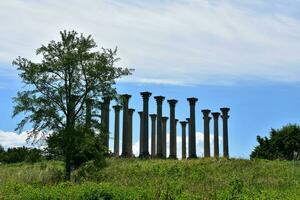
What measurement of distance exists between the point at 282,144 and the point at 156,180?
30.4 m

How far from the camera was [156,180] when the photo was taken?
896 inches

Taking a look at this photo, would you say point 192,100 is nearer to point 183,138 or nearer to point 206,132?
point 206,132

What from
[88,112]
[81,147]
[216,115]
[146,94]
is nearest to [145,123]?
[146,94]

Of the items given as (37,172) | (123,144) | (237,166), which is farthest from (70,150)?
(123,144)

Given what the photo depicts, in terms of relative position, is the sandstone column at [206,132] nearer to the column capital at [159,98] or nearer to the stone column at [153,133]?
the column capital at [159,98]

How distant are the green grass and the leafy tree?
1881 centimetres

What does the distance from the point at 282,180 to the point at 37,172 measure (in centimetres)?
1304

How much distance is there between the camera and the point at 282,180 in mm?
22375

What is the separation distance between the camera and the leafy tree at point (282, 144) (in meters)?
49.7

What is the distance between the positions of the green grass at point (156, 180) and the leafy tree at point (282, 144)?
18.8 meters

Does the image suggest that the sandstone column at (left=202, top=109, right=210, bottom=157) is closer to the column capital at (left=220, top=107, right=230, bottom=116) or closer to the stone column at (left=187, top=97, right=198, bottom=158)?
the column capital at (left=220, top=107, right=230, bottom=116)

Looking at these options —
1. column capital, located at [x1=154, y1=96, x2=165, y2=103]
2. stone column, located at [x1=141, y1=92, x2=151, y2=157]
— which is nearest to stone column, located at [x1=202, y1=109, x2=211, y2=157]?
column capital, located at [x1=154, y1=96, x2=165, y2=103]

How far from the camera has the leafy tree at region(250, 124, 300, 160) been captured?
4972 centimetres

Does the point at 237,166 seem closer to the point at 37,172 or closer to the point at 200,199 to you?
the point at 37,172
